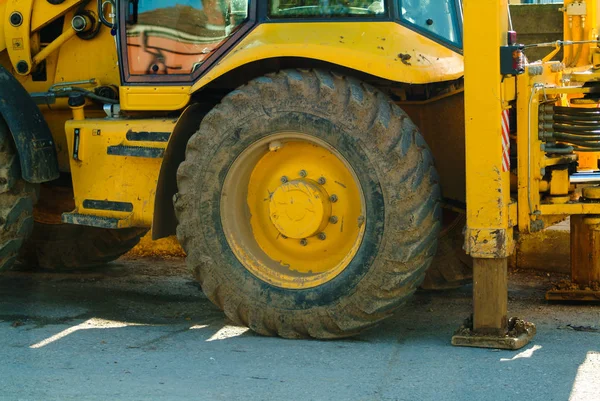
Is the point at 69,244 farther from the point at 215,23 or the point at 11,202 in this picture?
the point at 215,23

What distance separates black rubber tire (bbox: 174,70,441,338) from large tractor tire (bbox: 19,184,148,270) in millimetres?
1996

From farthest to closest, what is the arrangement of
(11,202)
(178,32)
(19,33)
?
(19,33) < (11,202) < (178,32)

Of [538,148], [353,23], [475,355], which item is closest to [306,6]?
[353,23]

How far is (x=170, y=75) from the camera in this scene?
6.58m

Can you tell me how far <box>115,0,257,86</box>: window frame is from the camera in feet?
20.3

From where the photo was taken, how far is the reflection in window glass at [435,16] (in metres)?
5.99

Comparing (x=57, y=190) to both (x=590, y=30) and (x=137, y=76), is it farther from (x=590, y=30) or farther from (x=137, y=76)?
(x=590, y=30)

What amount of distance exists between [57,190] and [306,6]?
253 centimetres

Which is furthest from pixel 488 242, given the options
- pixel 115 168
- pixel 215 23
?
pixel 115 168

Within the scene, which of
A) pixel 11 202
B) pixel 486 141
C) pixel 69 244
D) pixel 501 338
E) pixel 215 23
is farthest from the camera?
pixel 69 244

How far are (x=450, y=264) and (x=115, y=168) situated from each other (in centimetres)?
221

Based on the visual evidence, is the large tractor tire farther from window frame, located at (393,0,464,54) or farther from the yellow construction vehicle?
window frame, located at (393,0,464,54)

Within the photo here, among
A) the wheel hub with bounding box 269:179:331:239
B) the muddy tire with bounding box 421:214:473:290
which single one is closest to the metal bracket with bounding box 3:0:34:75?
the wheel hub with bounding box 269:179:331:239

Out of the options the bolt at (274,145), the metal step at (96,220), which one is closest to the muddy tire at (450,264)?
the bolt at (274,145)
